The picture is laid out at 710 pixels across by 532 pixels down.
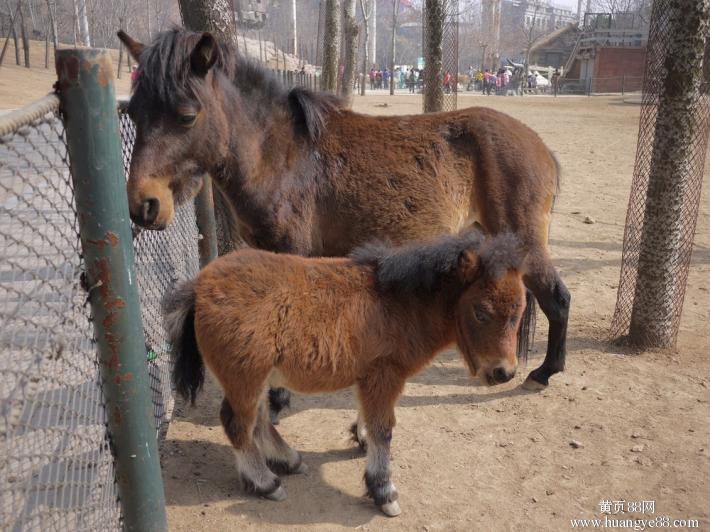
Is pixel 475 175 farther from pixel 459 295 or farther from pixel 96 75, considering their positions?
pixel 96 75

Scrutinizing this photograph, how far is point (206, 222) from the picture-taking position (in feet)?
17.4

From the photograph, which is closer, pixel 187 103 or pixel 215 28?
pixel 187 103

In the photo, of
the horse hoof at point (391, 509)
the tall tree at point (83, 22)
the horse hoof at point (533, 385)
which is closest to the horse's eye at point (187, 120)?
the horse hoof at point (391, 509)

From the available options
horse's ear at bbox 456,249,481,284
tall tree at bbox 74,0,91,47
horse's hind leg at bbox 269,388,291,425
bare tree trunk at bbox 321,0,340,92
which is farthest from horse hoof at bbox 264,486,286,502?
tall tree at bbox 74,0,91,47

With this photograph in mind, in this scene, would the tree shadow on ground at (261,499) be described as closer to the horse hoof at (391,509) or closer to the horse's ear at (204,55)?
the horse hoof at (391,509)

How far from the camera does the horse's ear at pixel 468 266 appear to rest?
3.22 metres

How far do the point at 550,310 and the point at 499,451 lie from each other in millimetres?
1371

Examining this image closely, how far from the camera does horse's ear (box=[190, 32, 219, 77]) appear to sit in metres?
3.44

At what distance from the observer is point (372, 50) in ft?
282

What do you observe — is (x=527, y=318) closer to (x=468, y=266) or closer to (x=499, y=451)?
(x=499, y=451)

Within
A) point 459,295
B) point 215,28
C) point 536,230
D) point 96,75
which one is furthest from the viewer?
point 215,28

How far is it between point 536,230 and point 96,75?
3.58m

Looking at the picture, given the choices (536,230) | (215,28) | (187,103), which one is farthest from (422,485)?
(215,28)

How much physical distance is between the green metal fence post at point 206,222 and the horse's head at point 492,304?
2817mm
